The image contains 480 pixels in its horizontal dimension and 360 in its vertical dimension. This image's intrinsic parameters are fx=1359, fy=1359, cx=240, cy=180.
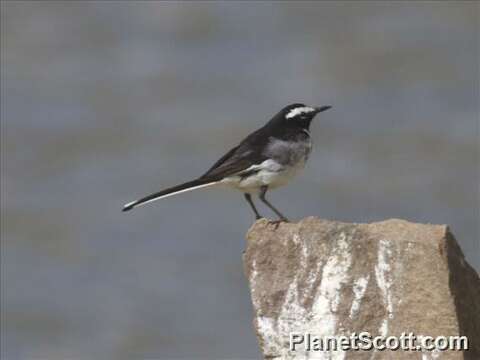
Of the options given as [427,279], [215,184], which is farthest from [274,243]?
[215,184]

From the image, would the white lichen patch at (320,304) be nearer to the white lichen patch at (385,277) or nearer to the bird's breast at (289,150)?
the white lichen patch at (385,277)

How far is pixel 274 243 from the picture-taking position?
10.1 metres

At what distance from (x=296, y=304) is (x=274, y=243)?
0.51m

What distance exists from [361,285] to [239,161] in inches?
123

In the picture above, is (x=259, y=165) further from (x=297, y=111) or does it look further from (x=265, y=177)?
(x=297, y=111)

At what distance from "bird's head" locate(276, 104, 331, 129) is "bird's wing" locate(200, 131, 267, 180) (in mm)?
601

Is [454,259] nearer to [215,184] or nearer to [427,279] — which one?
[427,279]

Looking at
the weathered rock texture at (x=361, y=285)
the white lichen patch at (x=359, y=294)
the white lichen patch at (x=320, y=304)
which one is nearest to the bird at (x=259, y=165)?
the weathered rock texture at (x=361, y=285)

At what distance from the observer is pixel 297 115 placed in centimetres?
1330

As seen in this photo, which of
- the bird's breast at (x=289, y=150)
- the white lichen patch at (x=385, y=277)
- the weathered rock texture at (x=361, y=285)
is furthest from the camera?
the bird's breast at (x=289, y=150)

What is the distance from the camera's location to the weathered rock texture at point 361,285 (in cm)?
946

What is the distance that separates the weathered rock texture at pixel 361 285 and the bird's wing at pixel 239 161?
2.35 m

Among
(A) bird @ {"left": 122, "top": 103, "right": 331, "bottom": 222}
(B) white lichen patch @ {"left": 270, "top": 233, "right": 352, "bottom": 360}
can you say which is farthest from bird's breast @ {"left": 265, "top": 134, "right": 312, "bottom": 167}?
(B) white lichen patch @ {"left": 270, "top": 233, "right": 352, "bottom": 360}

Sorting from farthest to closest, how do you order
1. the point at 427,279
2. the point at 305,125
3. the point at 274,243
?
the point at 305,125
the point at 274,243
the point at 427,279
